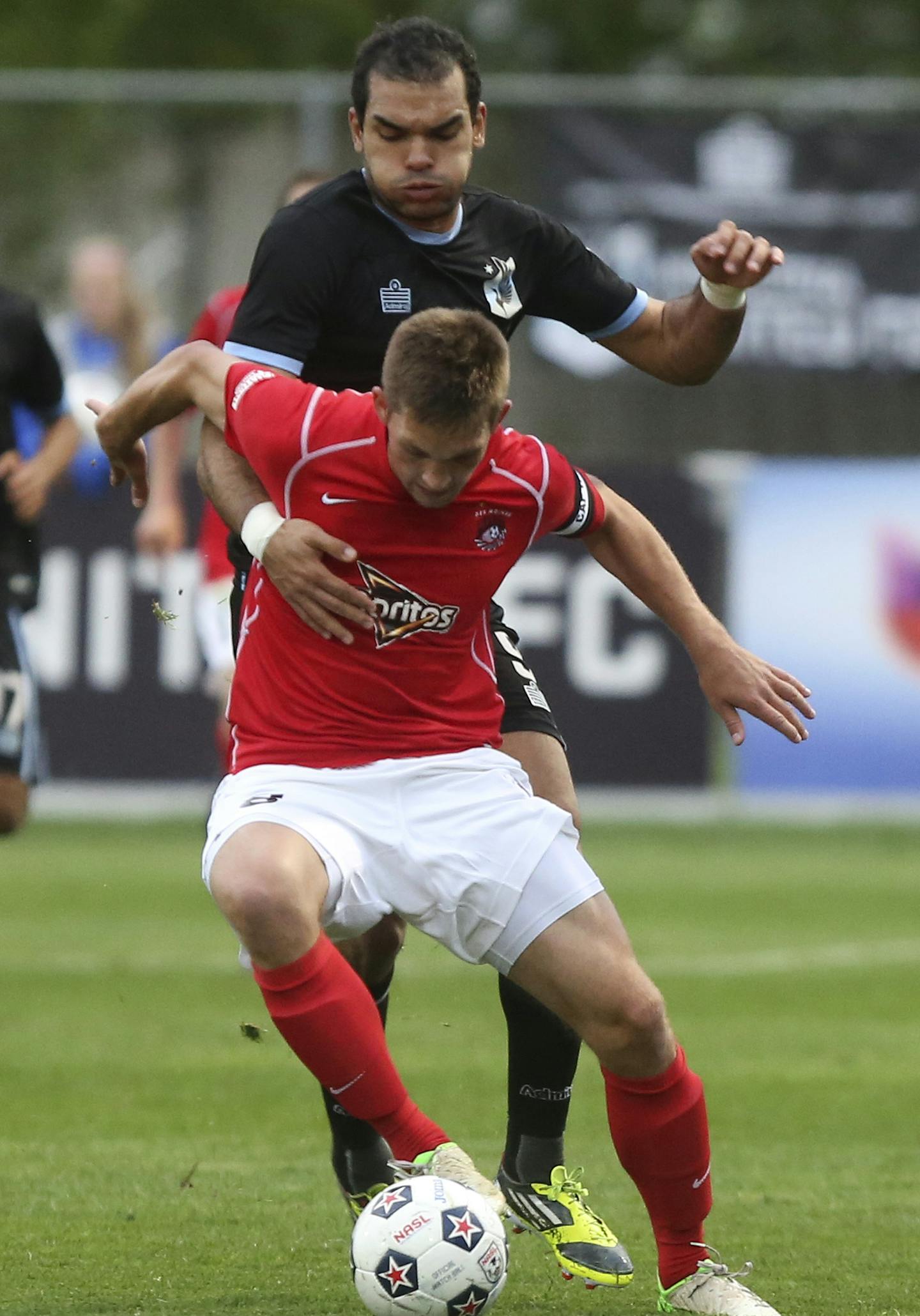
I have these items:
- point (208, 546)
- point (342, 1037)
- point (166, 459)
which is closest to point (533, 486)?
point (342, 1037)

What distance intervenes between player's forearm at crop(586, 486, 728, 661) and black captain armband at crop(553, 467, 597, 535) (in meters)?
0.06

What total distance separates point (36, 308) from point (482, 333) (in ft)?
12.9

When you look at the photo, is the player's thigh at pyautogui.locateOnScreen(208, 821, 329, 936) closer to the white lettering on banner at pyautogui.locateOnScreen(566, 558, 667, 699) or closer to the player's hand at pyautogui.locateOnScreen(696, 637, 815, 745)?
the player's hand at pyautogui.locateOnScreen(696, 637, 815, 745)

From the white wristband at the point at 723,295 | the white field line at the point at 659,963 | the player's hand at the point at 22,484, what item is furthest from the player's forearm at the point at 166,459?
the white wristband at the point at 723,295

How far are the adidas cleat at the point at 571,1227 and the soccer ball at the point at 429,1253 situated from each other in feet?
1.55

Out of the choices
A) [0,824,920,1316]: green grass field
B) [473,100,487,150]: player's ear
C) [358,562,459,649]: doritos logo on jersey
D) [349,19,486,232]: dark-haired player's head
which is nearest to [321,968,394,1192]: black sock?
[0,824,920,1316]: green grass field

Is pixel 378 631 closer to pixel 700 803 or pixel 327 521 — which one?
pixel 327 521

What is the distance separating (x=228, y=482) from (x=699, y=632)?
101cm

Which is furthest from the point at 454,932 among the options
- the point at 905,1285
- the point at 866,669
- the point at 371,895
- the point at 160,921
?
the point at 866,669

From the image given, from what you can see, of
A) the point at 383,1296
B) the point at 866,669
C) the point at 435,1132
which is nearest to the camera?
the point at 383,1296

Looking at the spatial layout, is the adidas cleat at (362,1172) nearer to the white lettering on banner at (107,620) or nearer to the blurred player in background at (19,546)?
the blurred player in background at (19,546)

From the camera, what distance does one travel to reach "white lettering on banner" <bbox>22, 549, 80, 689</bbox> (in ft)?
43.0

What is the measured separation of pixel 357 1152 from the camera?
5.42 metres

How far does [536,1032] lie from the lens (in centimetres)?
537
